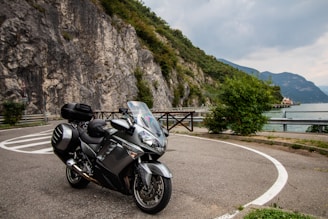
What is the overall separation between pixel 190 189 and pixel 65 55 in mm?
34772

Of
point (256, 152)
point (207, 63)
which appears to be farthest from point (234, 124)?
point (207, 63)

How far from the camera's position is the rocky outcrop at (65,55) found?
94.4 ft

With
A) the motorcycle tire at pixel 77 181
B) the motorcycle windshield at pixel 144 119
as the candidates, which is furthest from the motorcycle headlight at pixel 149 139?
the motorcycle tire at pixel 77 181

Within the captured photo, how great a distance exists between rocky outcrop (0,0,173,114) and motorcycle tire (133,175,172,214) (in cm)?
2692

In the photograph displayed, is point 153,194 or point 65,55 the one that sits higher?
point 65,55

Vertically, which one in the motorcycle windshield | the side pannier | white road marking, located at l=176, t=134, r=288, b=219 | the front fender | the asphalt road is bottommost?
the asphalt road

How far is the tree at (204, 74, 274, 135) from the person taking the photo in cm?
1034

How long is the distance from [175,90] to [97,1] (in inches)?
1144

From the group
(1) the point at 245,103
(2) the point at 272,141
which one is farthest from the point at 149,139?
(1) the point at 245,103

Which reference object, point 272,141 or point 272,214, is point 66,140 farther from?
point 272,141

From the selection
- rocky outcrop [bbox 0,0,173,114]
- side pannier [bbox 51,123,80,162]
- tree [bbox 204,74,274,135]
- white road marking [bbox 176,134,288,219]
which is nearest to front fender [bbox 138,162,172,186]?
white road marking [bbox 176,134,288,219]

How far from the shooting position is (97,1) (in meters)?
45.6

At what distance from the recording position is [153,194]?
3443mm

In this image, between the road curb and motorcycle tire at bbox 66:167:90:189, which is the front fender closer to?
motorcycle tire at bbox 66:167:90:189
